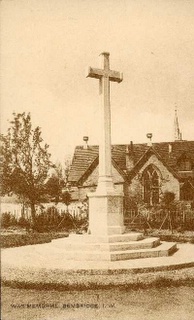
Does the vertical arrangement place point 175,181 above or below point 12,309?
above

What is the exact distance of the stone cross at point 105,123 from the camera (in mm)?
10438

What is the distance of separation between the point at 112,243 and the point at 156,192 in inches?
813

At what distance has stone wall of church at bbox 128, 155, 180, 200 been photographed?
28234 millimetres

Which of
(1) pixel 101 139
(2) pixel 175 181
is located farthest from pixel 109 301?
(2) pixel 175 181

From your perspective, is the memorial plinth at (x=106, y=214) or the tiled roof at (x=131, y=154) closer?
the memorial plinth at (x=106, y=214)

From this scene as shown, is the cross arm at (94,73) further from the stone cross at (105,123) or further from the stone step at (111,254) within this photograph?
the stone step at (111,254)

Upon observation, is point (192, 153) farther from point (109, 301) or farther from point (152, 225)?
point (109, 301)

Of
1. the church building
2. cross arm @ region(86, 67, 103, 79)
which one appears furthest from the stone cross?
the church building

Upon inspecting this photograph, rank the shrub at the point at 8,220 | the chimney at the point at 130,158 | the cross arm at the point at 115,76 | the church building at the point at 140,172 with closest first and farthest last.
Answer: the cross arm at the point at 115,76, the shrub at the point at 8,220, the church building at the point at 140,172, the chimney at the point at 130,158

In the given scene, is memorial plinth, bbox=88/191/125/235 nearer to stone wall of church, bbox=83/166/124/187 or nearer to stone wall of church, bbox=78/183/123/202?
stone wall of church, bbox=78/183/123/202

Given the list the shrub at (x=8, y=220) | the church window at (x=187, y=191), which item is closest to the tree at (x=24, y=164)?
the shrub at (x=8, y=220)

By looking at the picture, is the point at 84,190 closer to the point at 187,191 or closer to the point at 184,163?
the point at 187,191

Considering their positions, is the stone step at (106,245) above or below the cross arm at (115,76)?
below

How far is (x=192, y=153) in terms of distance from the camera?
31250mm
